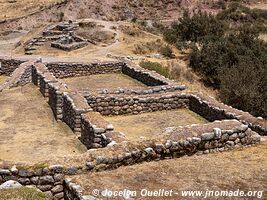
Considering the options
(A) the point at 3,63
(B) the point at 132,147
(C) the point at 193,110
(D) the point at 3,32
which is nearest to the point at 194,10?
(D) the point at 3,32

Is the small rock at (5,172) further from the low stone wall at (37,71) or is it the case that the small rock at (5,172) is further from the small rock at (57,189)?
the low stone wall at (37,71)

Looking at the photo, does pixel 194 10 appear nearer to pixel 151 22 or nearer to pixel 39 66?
pixel 151 22

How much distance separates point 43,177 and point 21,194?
79cm

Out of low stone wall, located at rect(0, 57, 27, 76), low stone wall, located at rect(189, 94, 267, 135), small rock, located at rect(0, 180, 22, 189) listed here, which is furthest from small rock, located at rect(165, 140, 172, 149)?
low stone wall, located at rect(0, 57, 27, 76)

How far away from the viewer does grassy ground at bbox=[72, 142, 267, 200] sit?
28.1ft

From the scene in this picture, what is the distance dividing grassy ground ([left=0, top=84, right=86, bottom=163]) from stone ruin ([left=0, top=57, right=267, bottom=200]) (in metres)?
0.40

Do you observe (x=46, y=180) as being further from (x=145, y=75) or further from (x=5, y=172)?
(x=145, y=75)

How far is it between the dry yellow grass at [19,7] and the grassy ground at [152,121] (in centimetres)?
Answer: 4467

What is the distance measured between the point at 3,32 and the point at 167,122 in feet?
130

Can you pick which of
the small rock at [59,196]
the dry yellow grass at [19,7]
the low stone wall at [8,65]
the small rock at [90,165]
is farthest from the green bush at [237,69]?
the dry yellow grass at [19,7]

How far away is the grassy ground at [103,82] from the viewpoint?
22.1 meters

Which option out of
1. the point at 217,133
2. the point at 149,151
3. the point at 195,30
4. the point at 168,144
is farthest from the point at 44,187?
the point at 195,30

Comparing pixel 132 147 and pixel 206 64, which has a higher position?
pixel 132 147

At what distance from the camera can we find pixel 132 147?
31.2ft
